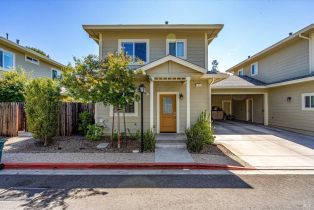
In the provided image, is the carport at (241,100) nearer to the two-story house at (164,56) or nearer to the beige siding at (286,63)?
the beige siding at (286,63)

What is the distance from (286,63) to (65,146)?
1669 cm

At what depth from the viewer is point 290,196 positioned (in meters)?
4.67

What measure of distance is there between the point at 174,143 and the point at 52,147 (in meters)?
5.72

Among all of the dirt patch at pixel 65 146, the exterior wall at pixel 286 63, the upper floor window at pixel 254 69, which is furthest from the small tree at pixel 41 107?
the upper floor window at pixel 254 69

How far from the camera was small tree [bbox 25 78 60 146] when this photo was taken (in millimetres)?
9188

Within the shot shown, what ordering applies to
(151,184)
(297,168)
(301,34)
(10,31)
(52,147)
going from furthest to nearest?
1. (10,31)
2. (301,34)
3. (52,147)
4. (297,168)
5. (151,184)

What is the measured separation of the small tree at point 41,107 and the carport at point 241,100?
41.1ft

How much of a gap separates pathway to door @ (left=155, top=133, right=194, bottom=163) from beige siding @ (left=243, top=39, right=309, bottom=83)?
405 inches

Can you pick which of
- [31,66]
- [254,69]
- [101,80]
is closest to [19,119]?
[101,80]

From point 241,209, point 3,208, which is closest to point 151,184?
point 241,209

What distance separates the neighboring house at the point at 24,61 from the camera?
15125mm

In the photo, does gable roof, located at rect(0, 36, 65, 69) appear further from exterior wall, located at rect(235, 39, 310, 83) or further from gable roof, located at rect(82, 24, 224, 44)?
exterior wall, located at rect(235, 39, 310, 83)

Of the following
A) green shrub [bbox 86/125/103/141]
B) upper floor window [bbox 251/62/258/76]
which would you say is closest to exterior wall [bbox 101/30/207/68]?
green shrub [bbox 86/125/103/141]

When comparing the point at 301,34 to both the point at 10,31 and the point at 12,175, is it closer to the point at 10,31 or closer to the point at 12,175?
the point at 12,175
